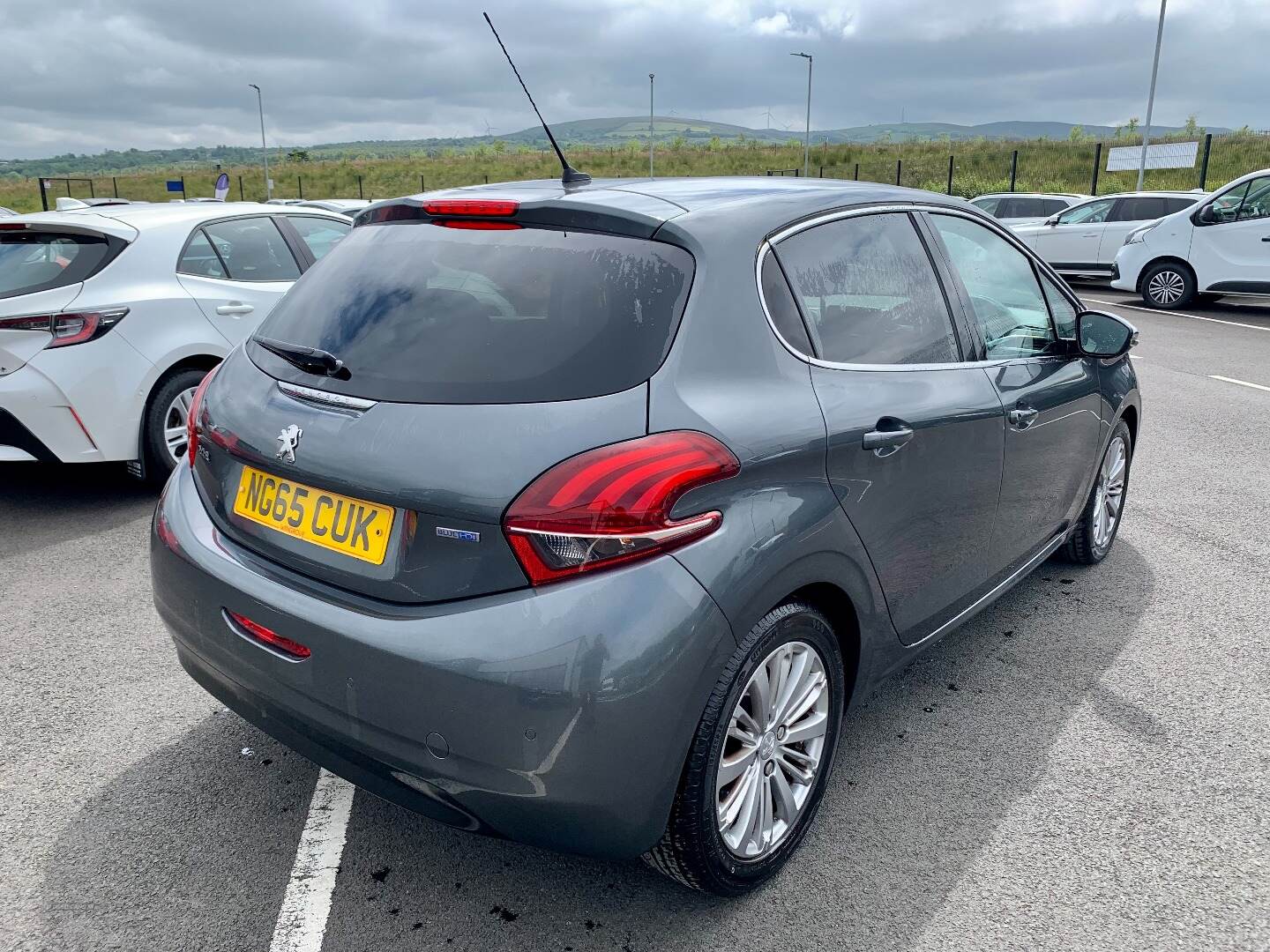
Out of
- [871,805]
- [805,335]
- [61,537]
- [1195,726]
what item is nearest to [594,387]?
[805,335]

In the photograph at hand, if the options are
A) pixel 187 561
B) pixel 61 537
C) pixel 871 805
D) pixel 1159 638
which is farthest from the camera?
pixel 61 537

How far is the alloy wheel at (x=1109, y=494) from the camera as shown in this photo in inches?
174

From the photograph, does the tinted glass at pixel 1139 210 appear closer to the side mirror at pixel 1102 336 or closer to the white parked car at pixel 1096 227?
the white parked car at pixel 1096 227

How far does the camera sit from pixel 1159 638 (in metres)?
3.87

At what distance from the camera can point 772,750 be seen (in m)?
2.44

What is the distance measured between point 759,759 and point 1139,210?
17.7 meters

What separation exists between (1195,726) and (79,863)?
10.7 feet

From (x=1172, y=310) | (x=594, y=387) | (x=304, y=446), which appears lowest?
(x=1172, y=310)

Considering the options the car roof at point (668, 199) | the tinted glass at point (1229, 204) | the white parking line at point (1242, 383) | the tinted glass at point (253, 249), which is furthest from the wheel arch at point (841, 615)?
the tinted glass at point (1229, 204)

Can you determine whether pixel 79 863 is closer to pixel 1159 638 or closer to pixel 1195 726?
pixel 1195 726

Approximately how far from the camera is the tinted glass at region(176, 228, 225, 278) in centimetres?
559

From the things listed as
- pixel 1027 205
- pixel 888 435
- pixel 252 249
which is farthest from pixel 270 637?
pixel 1027 205

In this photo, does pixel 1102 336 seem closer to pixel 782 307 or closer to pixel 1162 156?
pixel 782 307

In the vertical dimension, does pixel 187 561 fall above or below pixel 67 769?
above
